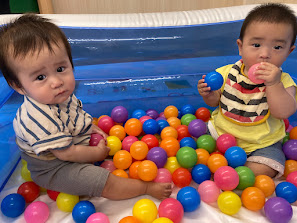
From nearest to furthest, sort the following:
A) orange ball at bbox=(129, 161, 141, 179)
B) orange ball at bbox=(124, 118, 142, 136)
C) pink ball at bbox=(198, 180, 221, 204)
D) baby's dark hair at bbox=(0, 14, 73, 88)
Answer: baby's dark hair at bbox=(0, 14, 73, 88)
pink ball at bbox=(198, 180, 221, 204)
orange ball at bbox=(129, 161, 141, 179)
orange ball at bbox=(124, 118, 142, 136)

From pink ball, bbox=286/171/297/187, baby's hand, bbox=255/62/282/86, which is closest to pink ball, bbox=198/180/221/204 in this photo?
pink ball, bbox=286/171/297/187

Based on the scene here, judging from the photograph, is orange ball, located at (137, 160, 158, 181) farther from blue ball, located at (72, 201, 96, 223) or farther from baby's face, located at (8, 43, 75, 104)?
baby's face, located at (8, 43, 75, 104)

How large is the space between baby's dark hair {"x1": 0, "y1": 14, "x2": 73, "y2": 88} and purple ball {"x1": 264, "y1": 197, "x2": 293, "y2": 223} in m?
0.72

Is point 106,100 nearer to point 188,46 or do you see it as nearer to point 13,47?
point 188,46

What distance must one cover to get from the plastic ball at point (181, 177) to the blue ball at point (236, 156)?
14 centimetres

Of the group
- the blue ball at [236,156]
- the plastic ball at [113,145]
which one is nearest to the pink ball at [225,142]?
the blue ball at [236,156]

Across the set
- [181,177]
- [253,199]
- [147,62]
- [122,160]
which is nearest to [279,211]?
[253,199]

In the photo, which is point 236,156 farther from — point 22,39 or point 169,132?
point 22,39

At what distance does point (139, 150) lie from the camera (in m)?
0.99

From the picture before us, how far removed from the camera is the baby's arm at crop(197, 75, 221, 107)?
985 mm

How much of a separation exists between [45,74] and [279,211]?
72 centimetres

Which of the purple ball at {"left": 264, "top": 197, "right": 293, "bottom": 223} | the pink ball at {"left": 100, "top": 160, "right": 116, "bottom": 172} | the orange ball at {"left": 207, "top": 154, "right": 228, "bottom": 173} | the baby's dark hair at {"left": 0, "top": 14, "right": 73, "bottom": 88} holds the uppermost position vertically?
the baby's dark hair at {"left": 0, "top": 14, "right": 73, "bottom": 88}

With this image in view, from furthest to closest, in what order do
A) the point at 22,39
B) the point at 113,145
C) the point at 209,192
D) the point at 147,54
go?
1. the point at 147,54
2. the point at 113,145
3. the point at 209,192
4. the point at 22,39

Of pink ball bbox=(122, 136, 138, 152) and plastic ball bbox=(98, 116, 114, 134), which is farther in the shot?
plastic ball bbox=(98, 116, 114, 134)
